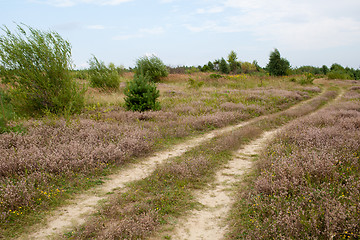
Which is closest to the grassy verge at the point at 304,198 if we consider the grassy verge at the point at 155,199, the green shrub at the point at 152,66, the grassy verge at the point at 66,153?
the grassy verge at the point at 155,199

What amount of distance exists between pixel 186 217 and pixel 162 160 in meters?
2.84

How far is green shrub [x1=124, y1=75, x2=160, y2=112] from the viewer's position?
12.3 meters

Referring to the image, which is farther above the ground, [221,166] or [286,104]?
[286,104]

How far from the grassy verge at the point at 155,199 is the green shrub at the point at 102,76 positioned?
16.2m

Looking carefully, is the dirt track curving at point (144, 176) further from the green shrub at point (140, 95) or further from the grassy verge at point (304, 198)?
the green shrub at point (140, 95)

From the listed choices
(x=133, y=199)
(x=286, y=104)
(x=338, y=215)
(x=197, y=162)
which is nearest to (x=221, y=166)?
(x=197, y=162)

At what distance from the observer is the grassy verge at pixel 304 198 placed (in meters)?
3.23

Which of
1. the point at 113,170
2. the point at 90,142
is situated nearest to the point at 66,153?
the point at 90,142

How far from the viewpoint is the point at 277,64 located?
40.9 meters

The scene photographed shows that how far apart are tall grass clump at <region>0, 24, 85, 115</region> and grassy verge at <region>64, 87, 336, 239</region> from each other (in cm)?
728

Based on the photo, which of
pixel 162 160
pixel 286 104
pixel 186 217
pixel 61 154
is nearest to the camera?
pixel 186 217

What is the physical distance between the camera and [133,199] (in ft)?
14.9

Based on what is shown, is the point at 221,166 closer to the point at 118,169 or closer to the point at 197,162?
the point at 197,162

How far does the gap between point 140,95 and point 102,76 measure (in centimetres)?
1025
